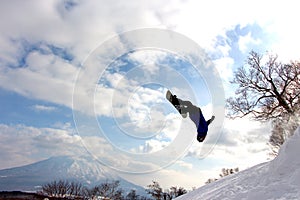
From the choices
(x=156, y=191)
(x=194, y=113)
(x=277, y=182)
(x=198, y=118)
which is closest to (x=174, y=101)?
(x=194, y=113)

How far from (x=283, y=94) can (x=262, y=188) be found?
1814 cm

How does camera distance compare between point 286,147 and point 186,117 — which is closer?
point 286,147

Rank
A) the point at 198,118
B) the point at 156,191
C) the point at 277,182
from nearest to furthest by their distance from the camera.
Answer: the point at 277,182
the point at 198,118
the point at 156,191

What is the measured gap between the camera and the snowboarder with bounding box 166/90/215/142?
1284 cm

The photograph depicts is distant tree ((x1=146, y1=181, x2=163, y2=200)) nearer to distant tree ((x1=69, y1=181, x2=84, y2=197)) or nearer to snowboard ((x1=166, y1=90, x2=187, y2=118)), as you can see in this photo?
distant tree ((x1=69, y1=181, x2=84, y2=197))

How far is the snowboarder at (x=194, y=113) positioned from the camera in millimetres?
12836

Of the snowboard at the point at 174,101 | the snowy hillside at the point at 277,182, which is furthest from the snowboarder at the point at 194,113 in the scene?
the snowy hillside at the point at 277,182

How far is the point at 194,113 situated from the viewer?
12914mm

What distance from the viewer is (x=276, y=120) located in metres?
23.6

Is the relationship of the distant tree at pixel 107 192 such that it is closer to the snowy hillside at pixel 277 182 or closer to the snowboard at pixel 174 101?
the snowboard at pixel 174 101

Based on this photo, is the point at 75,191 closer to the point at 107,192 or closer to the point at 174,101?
the point at 107,192

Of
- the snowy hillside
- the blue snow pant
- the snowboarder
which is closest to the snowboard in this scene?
the snowboarder

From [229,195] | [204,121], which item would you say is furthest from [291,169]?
[204,121]

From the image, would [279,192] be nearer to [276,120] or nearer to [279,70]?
[276,120]
